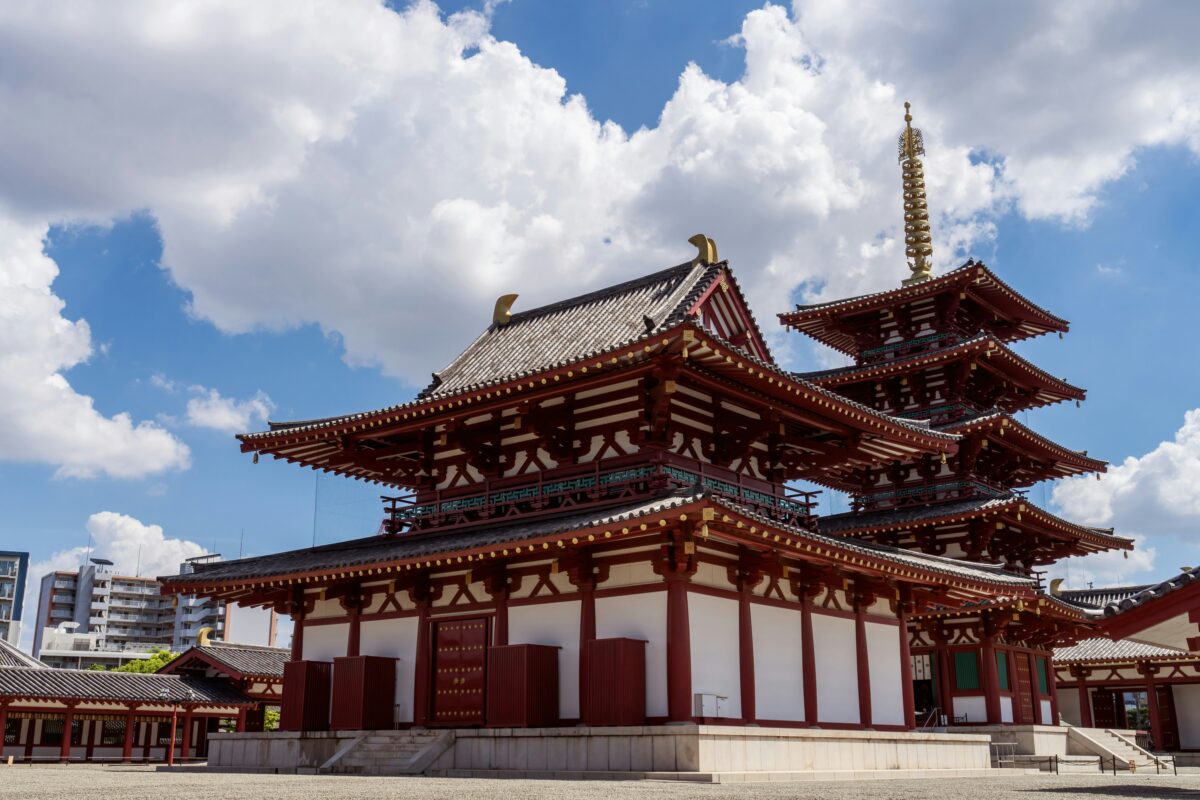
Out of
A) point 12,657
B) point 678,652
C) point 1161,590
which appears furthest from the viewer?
point 12,657

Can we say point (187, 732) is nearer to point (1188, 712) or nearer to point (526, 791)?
point (526, 791)

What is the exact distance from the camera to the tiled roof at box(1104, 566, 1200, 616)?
1428 cm

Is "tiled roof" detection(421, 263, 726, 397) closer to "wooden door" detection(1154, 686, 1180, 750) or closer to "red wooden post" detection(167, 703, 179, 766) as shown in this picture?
"red wooden post" detection(167, 703, 179, 766)

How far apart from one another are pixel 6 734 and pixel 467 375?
1302 inches

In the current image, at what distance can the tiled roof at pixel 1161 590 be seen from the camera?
1428cm


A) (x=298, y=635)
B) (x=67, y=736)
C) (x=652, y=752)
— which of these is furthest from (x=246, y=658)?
(x=652, y=752)

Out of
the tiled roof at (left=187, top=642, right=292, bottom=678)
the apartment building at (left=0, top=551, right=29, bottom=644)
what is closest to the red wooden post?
the tiled roof at (left=187, top=642, right=292, bottom=678)

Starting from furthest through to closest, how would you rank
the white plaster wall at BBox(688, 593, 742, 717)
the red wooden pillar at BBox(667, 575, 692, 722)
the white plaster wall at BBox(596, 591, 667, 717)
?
the white plaster wall at BBox(688, 593, 742, 717), the white plaster wall at BBox(596, 591, 667, 717), the red wooden pillar at BBox(667, 575, 692, 722)

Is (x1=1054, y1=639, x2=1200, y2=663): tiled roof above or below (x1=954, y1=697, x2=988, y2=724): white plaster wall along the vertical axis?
above

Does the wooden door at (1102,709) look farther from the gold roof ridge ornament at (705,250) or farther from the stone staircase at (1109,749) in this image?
the gold roof ridge ornament at (705,250)

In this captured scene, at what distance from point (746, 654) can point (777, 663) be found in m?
1.58

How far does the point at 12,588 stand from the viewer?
145125mm

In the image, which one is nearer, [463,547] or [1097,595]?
[463,547]

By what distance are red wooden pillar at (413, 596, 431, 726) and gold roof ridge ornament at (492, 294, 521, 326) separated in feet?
37.7
